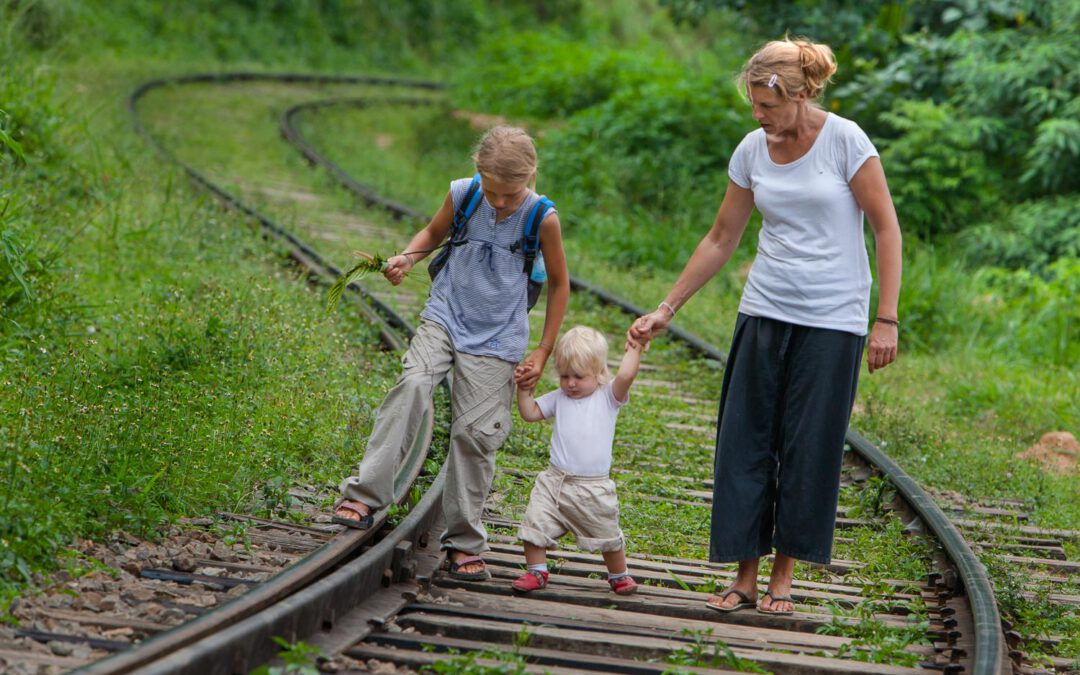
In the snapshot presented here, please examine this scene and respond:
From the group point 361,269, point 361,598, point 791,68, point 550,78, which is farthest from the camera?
point 550,78

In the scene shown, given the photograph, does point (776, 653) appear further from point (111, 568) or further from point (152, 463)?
point (152, 463)

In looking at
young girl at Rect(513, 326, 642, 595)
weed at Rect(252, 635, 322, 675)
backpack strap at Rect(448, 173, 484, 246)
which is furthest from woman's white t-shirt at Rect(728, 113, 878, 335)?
weed at Rect(252, 635, 322, 675)

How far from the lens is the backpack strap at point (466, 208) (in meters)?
4.80

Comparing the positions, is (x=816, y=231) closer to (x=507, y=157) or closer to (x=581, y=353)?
(x=581, y=353)

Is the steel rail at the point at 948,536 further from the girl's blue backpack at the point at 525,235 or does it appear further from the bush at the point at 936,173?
the bush at the point at 936,173

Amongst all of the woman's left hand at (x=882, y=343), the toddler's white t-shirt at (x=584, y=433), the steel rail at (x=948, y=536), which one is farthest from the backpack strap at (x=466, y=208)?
the steel rail at (x=948, y=536)

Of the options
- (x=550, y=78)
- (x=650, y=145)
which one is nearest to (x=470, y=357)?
(x=650, y=145)

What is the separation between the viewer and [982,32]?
14.8 meters

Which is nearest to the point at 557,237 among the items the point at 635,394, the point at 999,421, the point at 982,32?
the point at 635,394

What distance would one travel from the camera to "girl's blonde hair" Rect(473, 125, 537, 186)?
4.50 metres

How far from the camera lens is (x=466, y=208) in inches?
189

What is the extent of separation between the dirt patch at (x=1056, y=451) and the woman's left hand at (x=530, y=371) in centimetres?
414

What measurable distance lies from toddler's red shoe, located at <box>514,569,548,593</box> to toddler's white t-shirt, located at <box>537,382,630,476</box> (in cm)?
39

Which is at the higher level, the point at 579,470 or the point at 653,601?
the point at 579,470
